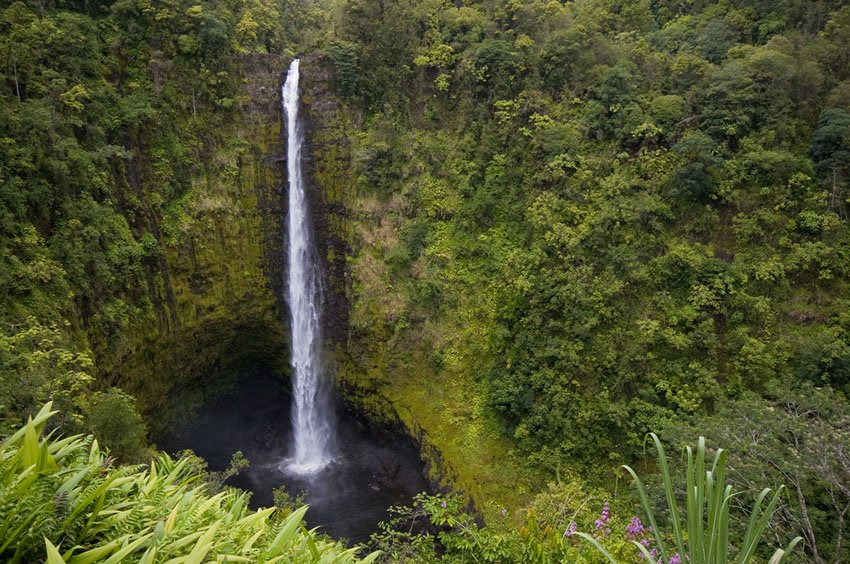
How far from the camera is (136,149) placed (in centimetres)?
1437

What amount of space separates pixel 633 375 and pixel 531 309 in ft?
10.8

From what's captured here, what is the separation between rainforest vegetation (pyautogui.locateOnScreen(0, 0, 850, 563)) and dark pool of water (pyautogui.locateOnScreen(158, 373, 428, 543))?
1.18m

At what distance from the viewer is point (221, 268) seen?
16.3 m

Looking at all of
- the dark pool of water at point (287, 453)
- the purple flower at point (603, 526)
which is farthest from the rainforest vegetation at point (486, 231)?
the dark pool of water at point (287, 453)

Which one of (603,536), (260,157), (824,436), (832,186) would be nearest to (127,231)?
(260,157)

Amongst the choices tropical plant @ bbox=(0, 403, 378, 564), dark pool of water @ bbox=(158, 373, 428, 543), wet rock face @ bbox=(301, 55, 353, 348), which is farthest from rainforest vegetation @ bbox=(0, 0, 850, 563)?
tropical plant @ bbox=(0, 403, 378, 564)

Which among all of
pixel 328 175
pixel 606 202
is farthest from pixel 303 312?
pixel 606 202

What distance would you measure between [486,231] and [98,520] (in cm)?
1420

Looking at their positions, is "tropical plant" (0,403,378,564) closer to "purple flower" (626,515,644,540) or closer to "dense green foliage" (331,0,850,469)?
"purple flower" (626,515,644,540)

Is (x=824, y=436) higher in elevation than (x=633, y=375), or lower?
higher

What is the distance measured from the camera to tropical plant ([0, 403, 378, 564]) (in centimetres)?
234

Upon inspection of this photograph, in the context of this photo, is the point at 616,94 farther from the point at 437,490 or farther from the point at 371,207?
the point at 437,490

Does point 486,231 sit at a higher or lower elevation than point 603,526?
higher

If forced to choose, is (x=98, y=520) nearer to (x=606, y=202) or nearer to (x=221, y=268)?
(x=606, y=202)
